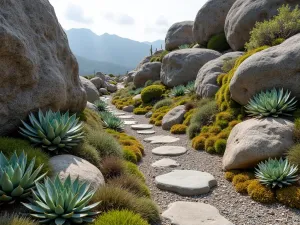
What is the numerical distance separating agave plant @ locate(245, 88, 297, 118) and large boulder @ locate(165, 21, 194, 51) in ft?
73.3

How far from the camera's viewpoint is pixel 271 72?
8547 millimetres

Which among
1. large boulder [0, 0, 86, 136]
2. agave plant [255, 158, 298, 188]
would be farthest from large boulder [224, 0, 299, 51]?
large boulder [0, 0, 86, 136]

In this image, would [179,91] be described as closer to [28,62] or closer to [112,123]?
[112,123]

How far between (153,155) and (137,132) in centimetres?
404

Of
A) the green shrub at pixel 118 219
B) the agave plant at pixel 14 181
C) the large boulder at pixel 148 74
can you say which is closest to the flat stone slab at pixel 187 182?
the green shrub at pixel 118 219

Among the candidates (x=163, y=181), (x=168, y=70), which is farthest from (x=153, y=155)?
(x=168, y=70)

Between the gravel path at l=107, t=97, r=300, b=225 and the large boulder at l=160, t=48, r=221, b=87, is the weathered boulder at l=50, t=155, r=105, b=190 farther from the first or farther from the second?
the large boulder at l=160, t=48, r=221, b=87

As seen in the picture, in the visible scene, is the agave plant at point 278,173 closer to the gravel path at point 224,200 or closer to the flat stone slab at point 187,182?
the gravel path at point 224,200

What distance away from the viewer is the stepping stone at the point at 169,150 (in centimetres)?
987

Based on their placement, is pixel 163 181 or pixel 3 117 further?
pixel 163 181

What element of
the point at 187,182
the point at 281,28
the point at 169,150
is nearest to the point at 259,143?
the point at 187,182

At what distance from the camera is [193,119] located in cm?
1187

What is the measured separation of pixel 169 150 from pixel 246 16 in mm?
9150

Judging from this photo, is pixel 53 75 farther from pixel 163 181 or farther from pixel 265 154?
pixel 265 154
